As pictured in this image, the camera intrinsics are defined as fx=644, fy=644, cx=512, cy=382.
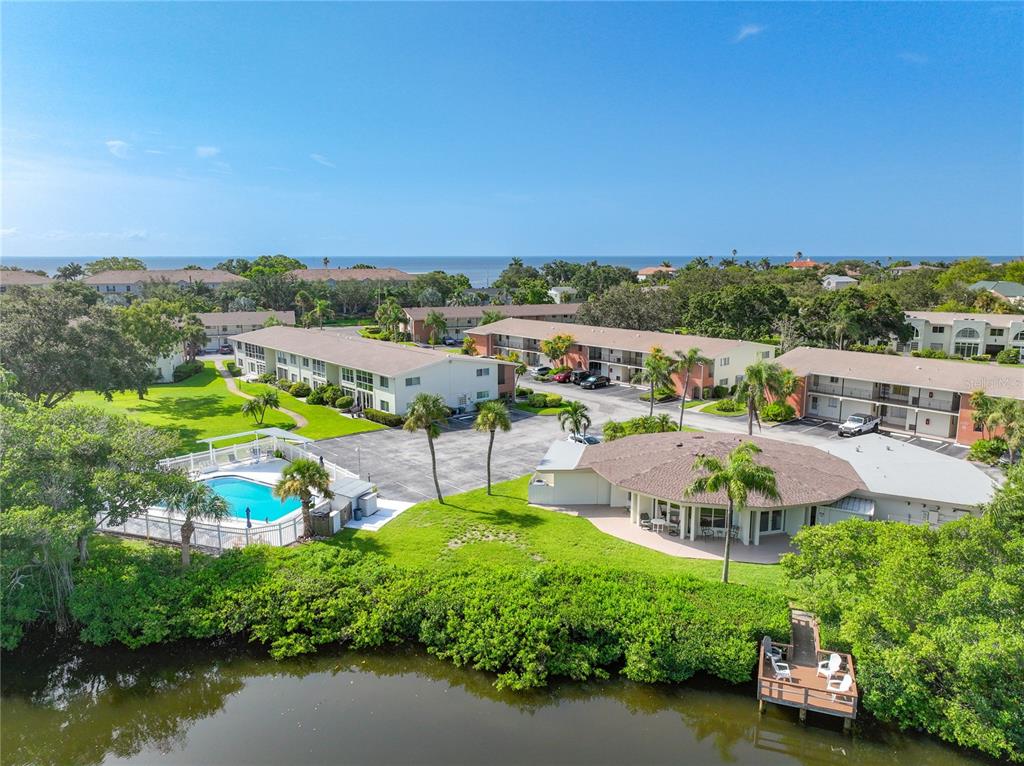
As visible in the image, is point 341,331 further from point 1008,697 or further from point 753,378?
point 1008,697

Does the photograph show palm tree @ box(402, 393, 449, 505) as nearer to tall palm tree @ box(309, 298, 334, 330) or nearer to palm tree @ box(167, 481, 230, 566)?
palm tree @ box(167, 481, 230, 566)

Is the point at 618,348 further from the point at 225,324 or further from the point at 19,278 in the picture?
the point at 19,278

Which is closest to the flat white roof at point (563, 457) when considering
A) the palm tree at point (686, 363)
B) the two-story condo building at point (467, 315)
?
the palm tree at point (686, 363)

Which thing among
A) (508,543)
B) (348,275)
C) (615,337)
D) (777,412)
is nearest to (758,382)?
(777,412)

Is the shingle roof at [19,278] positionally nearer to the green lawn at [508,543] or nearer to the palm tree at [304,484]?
the palm tree at [304,484]

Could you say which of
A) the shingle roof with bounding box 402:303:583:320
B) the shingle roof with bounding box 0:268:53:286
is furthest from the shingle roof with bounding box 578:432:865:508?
the shingle roof with bounding box 0:268:53:286

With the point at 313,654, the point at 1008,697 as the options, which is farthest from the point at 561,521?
the point at 1008,697
